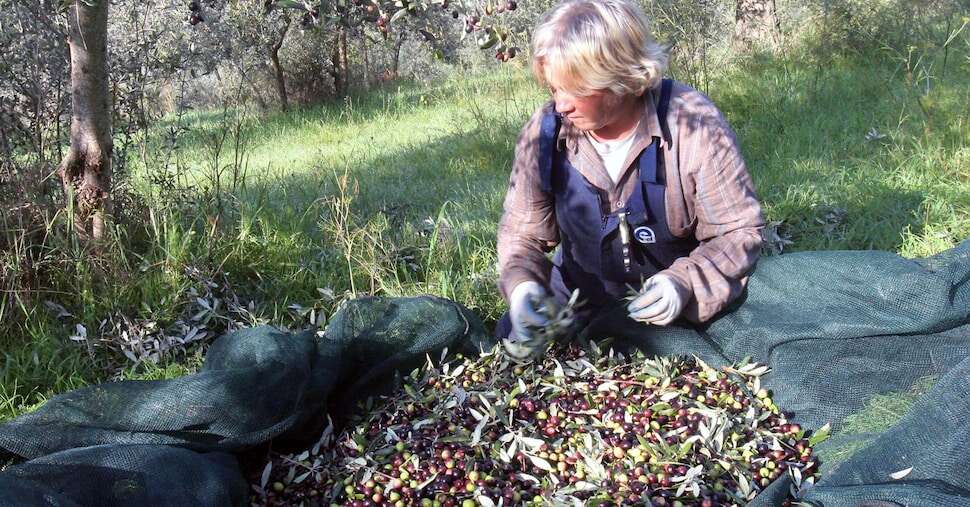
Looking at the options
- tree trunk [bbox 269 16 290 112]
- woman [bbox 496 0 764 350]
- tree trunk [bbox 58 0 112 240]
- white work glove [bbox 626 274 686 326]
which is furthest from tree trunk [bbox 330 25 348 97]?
white work glove [bbox 626 274 686 326]

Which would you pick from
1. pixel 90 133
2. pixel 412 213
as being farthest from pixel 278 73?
pixel 90 133

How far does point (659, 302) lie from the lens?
2.12 metres

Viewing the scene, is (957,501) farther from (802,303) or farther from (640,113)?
(640,113)

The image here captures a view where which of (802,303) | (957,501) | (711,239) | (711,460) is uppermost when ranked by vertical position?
(711,239)

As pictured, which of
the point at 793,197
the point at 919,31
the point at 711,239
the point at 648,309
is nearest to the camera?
the point at 648,309

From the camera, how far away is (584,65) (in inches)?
78.1

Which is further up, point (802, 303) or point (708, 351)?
point (802, 303)

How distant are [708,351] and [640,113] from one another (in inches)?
30.2

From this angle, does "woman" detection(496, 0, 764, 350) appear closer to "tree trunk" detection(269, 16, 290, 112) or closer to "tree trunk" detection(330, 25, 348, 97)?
"tree trunk" detection(269, 16, 290, 112)

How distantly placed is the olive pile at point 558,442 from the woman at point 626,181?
0.70 feet

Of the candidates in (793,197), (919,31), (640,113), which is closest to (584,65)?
(640,113)

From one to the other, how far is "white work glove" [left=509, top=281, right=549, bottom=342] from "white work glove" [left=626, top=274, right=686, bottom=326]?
27 centimetres

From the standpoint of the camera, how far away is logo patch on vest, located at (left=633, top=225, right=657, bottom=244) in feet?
7.52

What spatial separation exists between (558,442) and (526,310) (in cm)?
38
